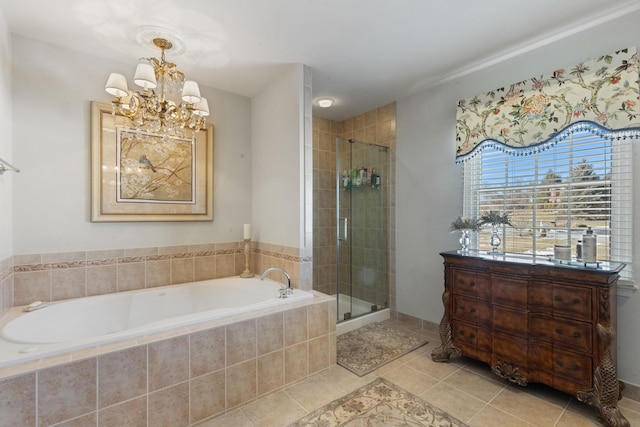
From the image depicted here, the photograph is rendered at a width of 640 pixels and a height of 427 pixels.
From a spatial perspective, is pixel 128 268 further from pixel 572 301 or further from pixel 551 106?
Result: pixel 551 106

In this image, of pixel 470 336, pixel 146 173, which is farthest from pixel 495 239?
pixel 146 173

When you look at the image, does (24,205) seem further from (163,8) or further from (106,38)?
(163,8)

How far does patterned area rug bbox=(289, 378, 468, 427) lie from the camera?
1.74 meters

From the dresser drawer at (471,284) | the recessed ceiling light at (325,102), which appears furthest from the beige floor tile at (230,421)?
the recessed ceiling light at (325,102)

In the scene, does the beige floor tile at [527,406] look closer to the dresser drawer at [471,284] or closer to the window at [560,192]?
the dresser drawer at [471,284]

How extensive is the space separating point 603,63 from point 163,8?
283 centimetres

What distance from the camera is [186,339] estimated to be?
1.75 m

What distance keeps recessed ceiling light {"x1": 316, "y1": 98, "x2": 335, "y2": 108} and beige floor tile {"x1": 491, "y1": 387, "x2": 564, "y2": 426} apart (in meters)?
3.09

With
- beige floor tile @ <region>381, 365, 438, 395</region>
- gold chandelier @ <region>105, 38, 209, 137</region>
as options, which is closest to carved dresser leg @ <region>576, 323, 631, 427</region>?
beige floor tile @ <region>381, 365, 438, 395</region>

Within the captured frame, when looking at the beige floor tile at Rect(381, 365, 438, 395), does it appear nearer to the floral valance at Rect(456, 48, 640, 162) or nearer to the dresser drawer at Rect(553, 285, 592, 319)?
the dresser drawer at Rect(553, 285, 592, 319)

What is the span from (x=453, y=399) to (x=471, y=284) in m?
0.81

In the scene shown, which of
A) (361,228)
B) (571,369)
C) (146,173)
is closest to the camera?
(571,369)

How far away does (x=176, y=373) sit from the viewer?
1.71 meters

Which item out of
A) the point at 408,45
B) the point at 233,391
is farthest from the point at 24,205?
the point at 408,45
